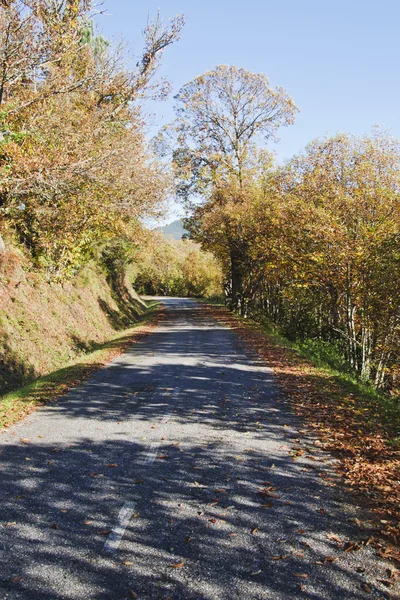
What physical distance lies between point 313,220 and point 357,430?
29.4 feet

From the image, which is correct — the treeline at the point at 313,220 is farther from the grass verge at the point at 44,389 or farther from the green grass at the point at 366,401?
the grass verge at the point at 44,389

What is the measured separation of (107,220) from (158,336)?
6.11 meters

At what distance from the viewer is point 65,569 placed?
374 centimetres

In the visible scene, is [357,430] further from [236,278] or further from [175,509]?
[236,278]

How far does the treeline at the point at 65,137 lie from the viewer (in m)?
11.1

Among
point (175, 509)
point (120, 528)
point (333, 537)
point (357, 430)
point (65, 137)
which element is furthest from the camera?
point (65, 137)

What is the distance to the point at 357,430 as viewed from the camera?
7.42m

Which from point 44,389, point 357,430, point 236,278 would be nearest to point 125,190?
point 44,389

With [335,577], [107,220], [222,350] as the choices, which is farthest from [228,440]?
[107,220]

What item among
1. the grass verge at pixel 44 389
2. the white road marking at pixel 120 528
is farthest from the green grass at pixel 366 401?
the grass verge at pixel 44 389

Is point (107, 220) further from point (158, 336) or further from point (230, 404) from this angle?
point (230, 404)

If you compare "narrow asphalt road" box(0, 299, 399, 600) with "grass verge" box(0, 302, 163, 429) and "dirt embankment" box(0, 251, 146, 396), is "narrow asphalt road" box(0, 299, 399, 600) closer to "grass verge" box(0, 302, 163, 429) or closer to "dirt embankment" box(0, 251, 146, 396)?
"grass verge" box(0, 302, 163, 429)

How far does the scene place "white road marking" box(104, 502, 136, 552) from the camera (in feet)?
13.3

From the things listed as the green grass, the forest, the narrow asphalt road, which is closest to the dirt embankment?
the forest
